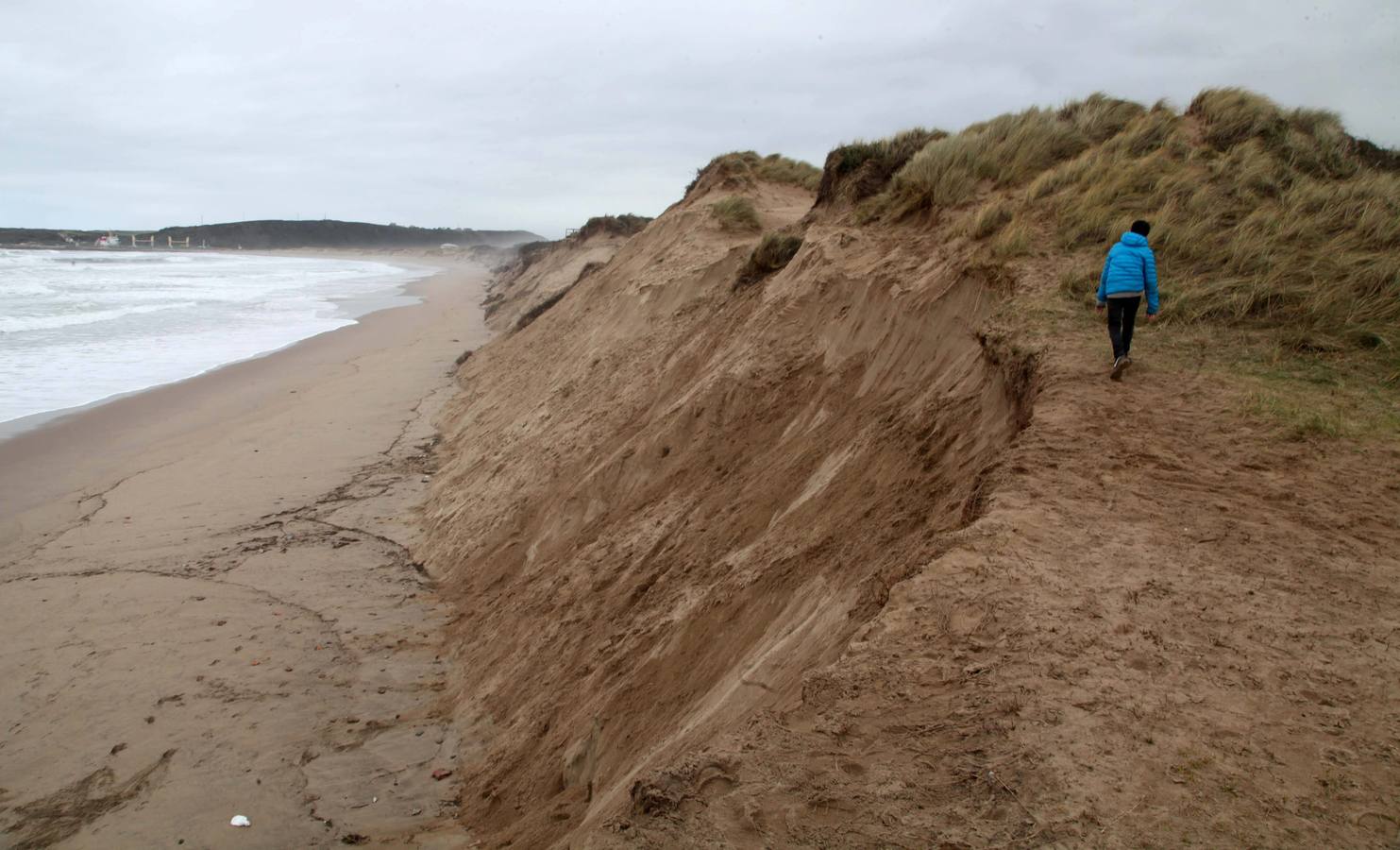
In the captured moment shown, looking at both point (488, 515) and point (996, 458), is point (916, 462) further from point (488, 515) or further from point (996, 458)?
point (488, 515)

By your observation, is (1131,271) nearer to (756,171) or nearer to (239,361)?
(756,171)

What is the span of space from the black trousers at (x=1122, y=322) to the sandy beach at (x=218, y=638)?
5.20 meters

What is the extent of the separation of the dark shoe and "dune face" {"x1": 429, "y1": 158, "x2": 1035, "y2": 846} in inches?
19.6

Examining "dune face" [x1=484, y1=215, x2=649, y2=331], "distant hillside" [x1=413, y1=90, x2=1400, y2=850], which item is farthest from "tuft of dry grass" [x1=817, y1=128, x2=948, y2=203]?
"dune face" [x1=484, y1=215, x2=649, y2=331]

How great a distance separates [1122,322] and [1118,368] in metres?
0.42

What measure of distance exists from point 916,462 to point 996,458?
752 millimetres

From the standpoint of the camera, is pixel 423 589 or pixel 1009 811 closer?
pixel 1009 811

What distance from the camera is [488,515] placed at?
10062 mm

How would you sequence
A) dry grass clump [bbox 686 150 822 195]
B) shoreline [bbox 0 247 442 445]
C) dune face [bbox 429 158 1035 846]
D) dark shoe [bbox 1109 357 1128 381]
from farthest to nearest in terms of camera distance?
1. dry grass clump [bbox 686 150 822 195]
2. shoreline [bbox 0 247 442 445]
3. dark shoe [bbox 1109 357 1128 381]
4. dune face [bbox 429 158 1035 846]

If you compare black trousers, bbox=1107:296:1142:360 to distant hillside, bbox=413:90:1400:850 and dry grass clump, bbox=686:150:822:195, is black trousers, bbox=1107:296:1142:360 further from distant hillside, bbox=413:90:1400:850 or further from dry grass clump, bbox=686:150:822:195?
dry grass clump, bbox=686:150:822:195

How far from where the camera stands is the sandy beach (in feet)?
19.4

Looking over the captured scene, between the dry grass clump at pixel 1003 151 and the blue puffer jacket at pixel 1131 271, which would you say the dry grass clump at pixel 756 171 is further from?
the blue puffer jacket at pixel 1131 271

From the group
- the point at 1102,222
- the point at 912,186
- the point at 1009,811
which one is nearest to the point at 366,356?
the point at 912,186

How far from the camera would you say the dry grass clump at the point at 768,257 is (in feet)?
36.4
